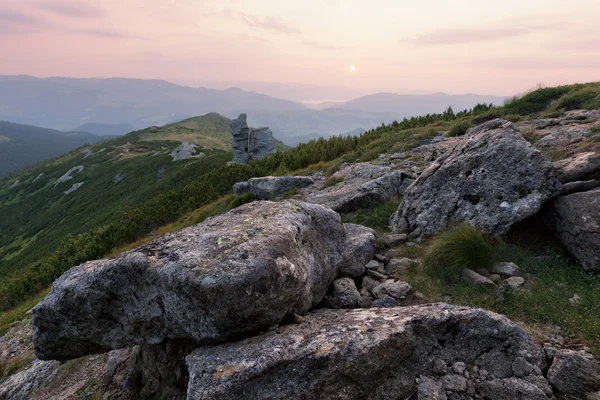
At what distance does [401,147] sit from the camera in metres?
20.6

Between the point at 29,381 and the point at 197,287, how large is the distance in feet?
27.9

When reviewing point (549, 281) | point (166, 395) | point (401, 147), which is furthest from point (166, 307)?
point (401, 147)

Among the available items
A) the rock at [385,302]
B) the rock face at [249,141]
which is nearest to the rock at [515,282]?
the rock at [385,302]

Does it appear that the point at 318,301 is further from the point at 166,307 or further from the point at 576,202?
the point at 576,202

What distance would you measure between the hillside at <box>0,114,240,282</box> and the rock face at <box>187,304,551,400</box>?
57269mm

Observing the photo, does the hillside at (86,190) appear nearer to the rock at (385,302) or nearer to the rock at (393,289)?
the rock at (393,289)

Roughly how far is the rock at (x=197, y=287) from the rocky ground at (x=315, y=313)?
0.03 m

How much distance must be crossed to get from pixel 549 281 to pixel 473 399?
3669mm

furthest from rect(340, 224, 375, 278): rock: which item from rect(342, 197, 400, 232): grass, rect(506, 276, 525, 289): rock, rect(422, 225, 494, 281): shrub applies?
rect(506, 276, 525, 289): rock

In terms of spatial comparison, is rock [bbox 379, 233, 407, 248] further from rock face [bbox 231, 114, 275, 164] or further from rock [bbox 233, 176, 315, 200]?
rock face [bbox 231, 114, 275, 164]

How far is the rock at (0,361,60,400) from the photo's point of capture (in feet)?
29.0

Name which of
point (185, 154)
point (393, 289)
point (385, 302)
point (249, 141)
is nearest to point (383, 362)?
point (385, 302)

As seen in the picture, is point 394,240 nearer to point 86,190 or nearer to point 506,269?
point 506,269

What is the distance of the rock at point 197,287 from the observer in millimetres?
5051
